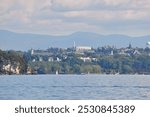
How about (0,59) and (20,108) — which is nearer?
(20,108)

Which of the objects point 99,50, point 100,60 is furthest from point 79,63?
point 99,50

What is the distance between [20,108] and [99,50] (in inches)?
6204

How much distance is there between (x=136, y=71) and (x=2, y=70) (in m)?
29.8

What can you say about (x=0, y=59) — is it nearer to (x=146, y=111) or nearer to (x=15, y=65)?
(x=15, y=65)

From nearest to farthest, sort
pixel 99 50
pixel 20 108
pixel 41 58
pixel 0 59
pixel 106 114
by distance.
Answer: pixel 106 114
pixel 20 108
pixel 0 59
pixel 41 58
pixel 99 50

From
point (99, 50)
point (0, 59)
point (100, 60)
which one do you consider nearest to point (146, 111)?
point (0, 59)

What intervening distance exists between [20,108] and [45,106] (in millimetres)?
1120

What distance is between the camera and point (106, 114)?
85.9 feet

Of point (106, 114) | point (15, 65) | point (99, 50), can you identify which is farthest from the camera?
point (99, 50)

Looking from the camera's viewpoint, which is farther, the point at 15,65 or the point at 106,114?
the point at 15,65

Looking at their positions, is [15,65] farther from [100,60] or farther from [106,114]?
[106,114]

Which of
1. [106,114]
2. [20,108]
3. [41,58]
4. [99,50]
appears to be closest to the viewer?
[106,114]

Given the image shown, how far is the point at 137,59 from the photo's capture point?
5354 inches

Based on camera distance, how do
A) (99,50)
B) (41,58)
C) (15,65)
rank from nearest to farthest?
1. (15,65)
2. (41,58)
3. (99,50)
